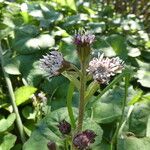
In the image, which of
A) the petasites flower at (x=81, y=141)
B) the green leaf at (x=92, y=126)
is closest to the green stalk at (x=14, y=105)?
the green leaf at (x=92, y=126)

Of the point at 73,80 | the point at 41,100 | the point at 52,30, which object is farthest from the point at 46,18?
the point at 73,80

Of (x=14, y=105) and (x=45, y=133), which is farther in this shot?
(x=14, y=105)

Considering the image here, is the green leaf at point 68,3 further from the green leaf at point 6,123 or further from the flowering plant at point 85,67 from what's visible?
Result: the flowering plant at point 85,67

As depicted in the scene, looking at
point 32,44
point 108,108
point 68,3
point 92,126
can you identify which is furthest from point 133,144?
point 68,3

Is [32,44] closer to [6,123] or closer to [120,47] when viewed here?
[120,47]

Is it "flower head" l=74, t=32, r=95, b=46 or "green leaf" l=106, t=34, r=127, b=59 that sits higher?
"flower head" l=74, t=32, r=95, b=46

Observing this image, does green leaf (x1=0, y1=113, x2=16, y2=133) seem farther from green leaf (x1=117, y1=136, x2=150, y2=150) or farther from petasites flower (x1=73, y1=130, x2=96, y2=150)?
petasites flower (x1=73, y1=130, x2=96, y2=150)

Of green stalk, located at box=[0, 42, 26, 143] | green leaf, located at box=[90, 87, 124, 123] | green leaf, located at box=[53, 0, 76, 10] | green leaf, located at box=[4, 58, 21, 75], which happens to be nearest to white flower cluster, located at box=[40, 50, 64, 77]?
green leaf, located at box=[90, 87, 124, 123]
